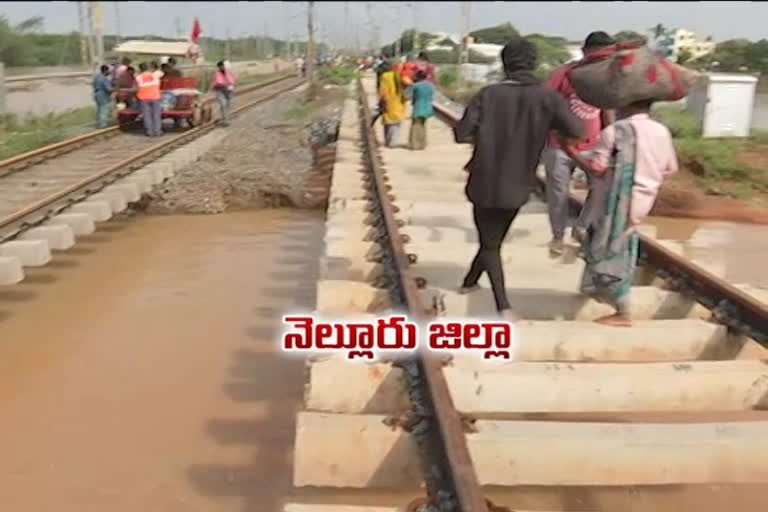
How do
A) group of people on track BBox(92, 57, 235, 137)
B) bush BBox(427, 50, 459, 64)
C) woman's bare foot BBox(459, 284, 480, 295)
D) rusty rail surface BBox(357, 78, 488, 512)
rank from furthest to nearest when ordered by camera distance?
bush BBox(427, 50, 459, 64), group of people on track BBox(92, 57, 235, 137), woman's bare foot BBox(459, 284, 480, 295), rusty rail surface BBox(357, 78, 488, 512)

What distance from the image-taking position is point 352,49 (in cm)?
8694

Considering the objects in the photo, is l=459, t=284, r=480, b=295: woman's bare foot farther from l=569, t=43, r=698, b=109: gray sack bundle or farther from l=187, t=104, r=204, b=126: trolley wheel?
l=187, t=104, r=204, b=126: trolley wheel

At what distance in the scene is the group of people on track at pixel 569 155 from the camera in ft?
13.7

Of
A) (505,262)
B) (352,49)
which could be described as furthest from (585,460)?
(352,49)

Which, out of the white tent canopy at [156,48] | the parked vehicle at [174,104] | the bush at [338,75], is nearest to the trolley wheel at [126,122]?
the parked vehicle at [174,104]

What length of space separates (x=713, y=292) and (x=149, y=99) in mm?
13557

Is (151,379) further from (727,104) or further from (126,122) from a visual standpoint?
(126,122)

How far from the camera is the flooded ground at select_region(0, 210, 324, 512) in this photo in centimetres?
420

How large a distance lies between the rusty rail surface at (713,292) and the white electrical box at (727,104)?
8.89m

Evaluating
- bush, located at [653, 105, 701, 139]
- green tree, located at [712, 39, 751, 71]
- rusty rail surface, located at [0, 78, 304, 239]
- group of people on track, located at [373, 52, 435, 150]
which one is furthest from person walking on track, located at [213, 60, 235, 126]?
green tree, located at [712, 39, 751, 71]

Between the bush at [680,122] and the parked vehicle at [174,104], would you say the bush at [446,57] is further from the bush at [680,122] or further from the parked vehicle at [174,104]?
the bush at [680,122]

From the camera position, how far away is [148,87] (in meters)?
16.4

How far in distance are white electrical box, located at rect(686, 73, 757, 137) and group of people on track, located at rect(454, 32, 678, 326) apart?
10.5m

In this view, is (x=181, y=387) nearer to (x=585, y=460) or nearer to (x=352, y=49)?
(x=585, y=460)
